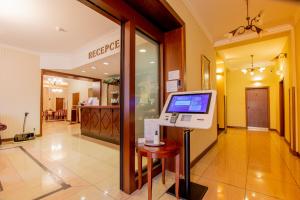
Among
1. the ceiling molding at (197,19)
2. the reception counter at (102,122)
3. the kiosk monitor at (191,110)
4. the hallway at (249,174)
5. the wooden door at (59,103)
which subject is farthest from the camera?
the wooden door at (59,103)

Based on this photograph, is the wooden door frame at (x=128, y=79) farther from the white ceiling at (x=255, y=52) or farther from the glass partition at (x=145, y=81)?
the white ceiling at (x=255, y=52)

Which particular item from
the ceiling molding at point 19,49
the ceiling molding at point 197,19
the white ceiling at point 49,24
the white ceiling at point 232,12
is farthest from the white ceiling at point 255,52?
the ceiling molding at point 19,49

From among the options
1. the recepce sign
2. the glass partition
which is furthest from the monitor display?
the recepce sign

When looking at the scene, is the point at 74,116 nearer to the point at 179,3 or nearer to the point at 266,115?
the point at 179,3

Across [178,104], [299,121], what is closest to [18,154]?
[178,104]

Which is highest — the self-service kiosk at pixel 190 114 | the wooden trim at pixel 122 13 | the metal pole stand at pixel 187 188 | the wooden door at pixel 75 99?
the wooden trim at pixel 122 13

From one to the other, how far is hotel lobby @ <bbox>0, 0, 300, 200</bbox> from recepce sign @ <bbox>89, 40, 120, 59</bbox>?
0.03 m

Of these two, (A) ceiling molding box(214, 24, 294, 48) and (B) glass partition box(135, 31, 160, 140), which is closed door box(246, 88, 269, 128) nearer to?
(A) ceiling molding box(214, 24, 294, 48)

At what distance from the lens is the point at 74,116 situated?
10047 mm

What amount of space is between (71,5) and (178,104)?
2.99m

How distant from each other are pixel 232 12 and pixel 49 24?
4251mm

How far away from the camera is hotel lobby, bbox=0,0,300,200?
1.96m

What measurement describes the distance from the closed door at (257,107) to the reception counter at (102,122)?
6716mm

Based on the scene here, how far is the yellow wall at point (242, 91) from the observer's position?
23.0ft
